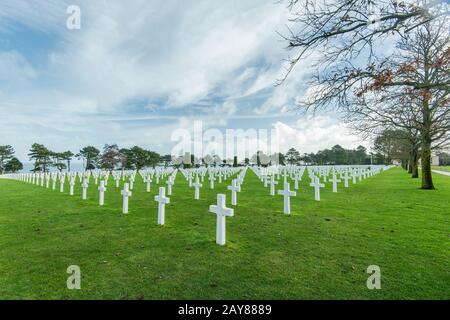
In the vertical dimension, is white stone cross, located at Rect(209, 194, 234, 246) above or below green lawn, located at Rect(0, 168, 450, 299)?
above

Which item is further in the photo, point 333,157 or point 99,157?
point 333,157

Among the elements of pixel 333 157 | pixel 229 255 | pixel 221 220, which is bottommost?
pixel 229 255

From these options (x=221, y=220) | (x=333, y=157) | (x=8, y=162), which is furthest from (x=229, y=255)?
(x=333, y=157)

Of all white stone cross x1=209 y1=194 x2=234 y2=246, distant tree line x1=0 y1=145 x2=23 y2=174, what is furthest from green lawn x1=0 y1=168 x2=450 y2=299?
distant tree line x1=0 y1=145 x2=23 y2=174

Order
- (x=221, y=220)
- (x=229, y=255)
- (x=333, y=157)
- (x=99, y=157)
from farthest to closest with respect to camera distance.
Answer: (x=333, y=157) < (x=99, y=157) < (x=221, y=220) < (x=229, y=255)

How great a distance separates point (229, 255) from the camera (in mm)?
3969

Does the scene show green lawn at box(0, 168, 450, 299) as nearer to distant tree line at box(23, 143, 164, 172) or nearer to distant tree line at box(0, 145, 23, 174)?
distant tree line at box(23, 143, 164, 172)

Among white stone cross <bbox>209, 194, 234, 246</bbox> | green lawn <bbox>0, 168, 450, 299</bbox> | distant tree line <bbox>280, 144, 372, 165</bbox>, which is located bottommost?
green lawn <bbox>0, 168, 450, 299</bbox>

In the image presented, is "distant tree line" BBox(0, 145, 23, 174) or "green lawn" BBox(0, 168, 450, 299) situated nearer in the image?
"green lawn" BBox(0, 168, 450, 299)

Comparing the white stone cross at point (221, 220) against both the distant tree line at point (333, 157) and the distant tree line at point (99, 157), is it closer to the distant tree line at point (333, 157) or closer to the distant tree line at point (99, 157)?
the distant tree line at point (99, 157)

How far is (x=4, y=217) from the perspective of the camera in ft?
22.7

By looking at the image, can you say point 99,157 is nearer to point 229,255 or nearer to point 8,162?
point 8,162

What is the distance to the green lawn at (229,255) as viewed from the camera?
2.89 m

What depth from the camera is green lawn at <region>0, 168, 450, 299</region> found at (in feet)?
9.48
